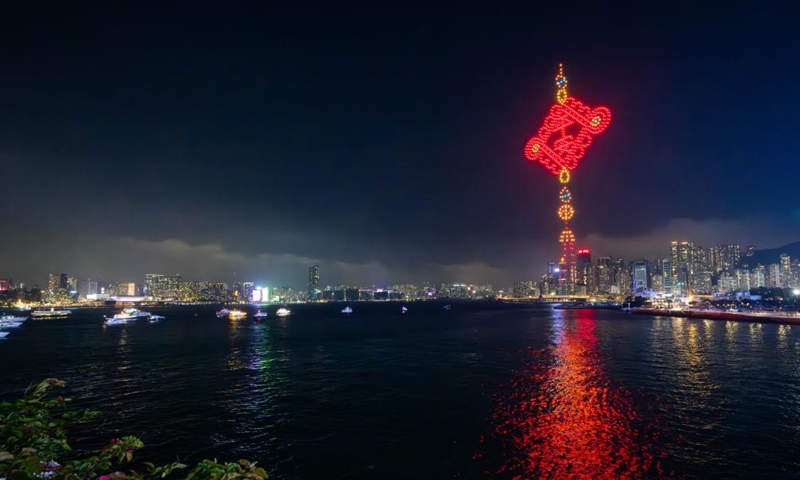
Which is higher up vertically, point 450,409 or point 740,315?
point 450,409

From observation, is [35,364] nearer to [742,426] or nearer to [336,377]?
[336,377]

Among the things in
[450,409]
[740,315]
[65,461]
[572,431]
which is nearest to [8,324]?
[450,409]

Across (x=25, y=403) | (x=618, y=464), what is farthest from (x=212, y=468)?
(x=618, y=464)

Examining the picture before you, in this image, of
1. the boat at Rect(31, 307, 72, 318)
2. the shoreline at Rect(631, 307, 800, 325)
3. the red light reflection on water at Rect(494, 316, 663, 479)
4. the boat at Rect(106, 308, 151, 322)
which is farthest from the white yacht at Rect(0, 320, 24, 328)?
the shoreline at Rect(631, 307, 800, 325)

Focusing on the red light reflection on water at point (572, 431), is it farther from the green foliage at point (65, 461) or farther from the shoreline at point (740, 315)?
the shoreline at point (740, 315)

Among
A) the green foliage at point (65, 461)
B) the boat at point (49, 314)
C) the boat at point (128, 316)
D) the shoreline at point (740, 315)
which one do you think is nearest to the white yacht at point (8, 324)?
the boat at point (128, 316)

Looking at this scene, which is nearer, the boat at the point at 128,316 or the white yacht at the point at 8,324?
the white yacht at the point at 8,324

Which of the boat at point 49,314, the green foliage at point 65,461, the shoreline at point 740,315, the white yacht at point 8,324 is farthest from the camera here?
the boat at point 49,314

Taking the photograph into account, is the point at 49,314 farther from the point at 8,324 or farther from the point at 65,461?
the point at 65,461
